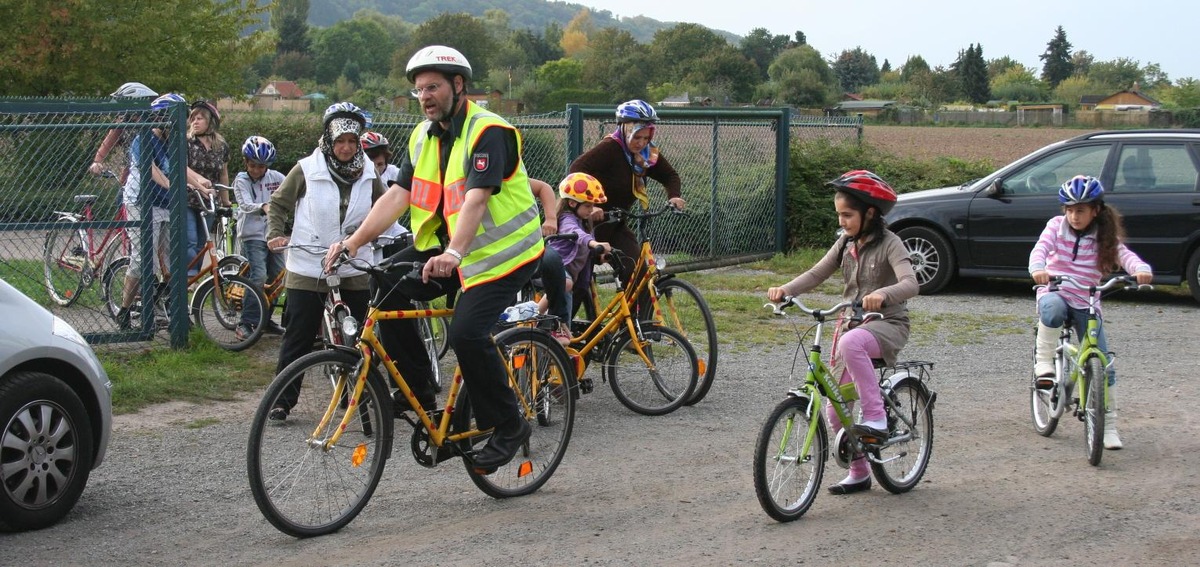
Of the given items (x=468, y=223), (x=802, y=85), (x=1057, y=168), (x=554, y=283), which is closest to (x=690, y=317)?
(x=554, y=283)

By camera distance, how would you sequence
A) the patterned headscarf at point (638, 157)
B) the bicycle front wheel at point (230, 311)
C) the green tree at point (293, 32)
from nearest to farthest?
the patterned headscarf at point (638, 157), the bicycle front wheel at point (230, 311), the green tree at point (293, 32)

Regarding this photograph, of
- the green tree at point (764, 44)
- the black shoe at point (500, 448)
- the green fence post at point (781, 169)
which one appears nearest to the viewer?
the black shoe at point (500, 448)

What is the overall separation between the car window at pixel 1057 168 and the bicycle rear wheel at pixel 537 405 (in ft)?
28.5

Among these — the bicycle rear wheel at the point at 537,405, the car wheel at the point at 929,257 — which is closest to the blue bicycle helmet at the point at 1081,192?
the bicycle rear wheel at the point at 537,405

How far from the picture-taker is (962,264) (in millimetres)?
13945

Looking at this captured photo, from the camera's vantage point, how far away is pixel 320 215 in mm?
7523

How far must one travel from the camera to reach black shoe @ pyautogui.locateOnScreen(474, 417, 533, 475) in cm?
584

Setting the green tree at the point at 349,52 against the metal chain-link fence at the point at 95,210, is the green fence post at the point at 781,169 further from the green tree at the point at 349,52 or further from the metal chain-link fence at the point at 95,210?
the green tree at the point at 349,52

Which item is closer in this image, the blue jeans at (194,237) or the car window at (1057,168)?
the blue jeans at (194,237)

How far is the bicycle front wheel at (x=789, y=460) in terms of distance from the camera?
18.2 ft

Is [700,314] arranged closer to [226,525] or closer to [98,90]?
[226,525]

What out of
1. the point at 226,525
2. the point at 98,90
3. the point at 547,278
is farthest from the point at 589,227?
the point at 98,90

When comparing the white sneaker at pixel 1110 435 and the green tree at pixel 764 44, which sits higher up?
the green tree at pixel 764 44

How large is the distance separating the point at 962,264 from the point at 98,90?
16798 millimetres
